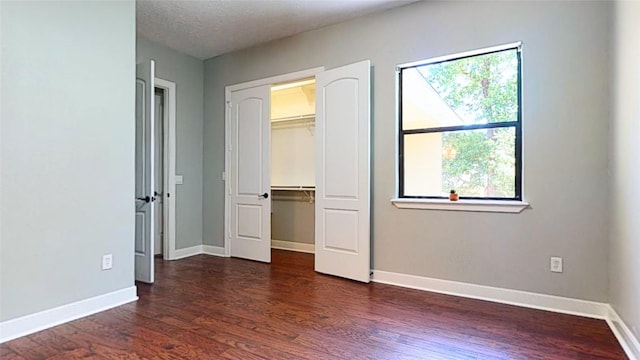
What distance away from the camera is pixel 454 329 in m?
2.56

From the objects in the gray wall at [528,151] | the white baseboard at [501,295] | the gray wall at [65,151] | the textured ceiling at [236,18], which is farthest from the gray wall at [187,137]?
the white baseboard at [501,295]

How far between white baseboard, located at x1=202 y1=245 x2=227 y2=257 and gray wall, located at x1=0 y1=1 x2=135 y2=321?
74.2 inches

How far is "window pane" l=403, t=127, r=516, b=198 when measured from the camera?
10.4ft

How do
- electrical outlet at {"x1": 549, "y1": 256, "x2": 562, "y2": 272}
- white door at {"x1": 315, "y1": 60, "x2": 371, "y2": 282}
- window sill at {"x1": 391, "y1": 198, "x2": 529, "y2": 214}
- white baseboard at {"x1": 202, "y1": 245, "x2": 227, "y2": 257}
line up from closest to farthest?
electrical outlet at {"x1": 549, "y1": 256, "x2": 562, "y2": 272} < window sill at {"x1": 391, "y1": 198, "x2": 529, "y2": 214} < white door at {"x1": 315, "y1": 60, "x2": 371, "y2": 282} < white baseboard at {"x1": 202, "y1": 245, "x2": 227, "y2": 257}

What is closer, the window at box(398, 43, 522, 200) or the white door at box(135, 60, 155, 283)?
the window at box(398, 43, 522, 200)

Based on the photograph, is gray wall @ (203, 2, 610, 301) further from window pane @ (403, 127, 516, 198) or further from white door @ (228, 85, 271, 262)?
white door @ (228, 85, 271, 262)

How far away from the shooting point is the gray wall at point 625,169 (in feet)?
6.98

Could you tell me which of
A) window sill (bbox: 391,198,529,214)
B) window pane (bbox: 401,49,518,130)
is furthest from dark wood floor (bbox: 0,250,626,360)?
window pane (bbox: 401,49,518,130)

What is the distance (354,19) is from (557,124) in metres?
2.21

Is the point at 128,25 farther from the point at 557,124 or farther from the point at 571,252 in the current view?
the point at 571,252

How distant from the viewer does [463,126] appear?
3330 mm

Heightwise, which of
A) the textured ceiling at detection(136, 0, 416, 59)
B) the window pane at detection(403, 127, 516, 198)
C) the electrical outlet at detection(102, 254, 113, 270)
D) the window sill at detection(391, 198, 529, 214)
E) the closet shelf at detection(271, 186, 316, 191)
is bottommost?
the electrical outlet at detection(102, 254, 113, 270)

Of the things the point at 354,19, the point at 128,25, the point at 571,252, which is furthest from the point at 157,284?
the point at 571,252

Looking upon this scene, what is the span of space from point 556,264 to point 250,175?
135 inches
